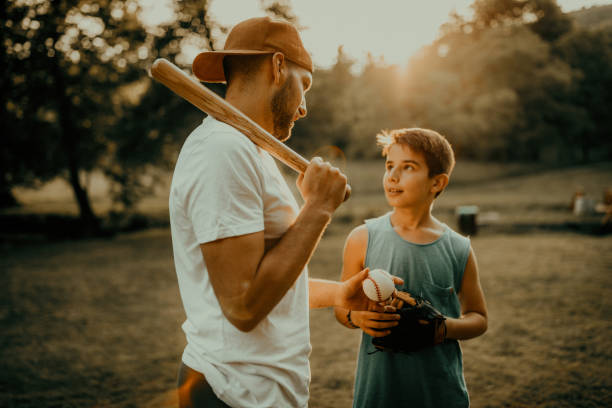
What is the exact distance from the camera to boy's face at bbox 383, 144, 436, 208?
2.48 m

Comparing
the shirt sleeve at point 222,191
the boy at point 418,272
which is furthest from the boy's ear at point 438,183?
the shirt sleeve at point 222,191

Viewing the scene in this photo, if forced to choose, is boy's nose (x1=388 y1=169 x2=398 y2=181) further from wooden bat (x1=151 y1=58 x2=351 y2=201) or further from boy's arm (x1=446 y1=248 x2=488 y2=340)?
wooden bat (x1=151 y1=58 x2=351 y2=201)

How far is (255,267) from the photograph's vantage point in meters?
1.36

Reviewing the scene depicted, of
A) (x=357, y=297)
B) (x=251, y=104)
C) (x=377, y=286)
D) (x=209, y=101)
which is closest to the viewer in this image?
(x=209, y=101)

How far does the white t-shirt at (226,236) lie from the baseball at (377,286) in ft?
1.40

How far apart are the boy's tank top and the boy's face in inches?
8.0

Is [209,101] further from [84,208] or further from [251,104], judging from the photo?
[84,208]

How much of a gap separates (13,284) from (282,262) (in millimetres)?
10985

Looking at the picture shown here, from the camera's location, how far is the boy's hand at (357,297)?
199 cm

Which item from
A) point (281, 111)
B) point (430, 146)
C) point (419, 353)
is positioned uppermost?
point (281, 111)

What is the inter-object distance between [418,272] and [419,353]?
16.5 inches

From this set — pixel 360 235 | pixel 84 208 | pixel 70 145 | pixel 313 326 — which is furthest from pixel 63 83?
pixel 360 235

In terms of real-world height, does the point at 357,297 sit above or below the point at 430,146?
below

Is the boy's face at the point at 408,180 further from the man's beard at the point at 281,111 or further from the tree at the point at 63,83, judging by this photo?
the tree at the point at 63,83
